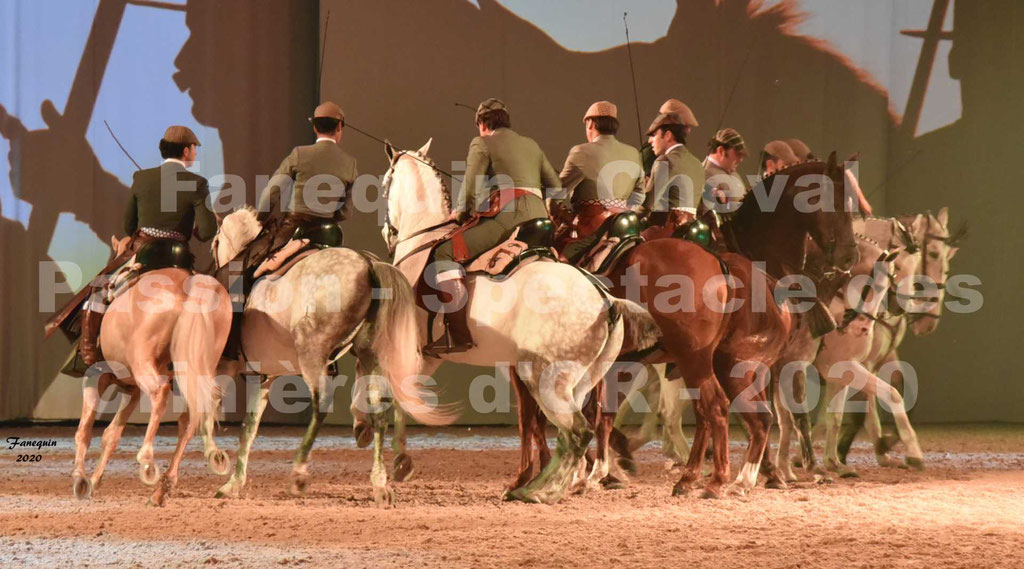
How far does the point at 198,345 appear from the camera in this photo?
620cm

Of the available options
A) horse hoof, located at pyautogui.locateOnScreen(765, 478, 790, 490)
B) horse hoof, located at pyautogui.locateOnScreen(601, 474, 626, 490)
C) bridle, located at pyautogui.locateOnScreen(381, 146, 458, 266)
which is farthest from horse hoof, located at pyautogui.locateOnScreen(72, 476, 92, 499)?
horse hoof, located at pyautogui.locateOnScreen(765, 478, 790, 490)

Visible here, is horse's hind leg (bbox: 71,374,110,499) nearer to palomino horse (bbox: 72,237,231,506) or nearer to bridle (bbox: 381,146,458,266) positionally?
palomino horse (bbox: 72,237,231,506)

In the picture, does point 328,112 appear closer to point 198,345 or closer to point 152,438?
point 198,345

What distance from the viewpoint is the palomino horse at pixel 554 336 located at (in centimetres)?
607

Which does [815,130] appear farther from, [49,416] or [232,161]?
[49,416]

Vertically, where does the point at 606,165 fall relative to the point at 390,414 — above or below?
above

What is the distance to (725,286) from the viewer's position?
6.46 m

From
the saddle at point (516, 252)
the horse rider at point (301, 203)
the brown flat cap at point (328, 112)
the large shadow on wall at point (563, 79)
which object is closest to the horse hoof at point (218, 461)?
the horse rider at point (301, 203)

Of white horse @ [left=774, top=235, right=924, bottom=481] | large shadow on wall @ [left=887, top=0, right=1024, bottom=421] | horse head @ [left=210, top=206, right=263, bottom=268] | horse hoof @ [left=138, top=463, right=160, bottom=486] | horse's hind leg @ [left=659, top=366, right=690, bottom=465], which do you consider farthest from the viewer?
large shadow on wall @ [left=887, top=0, right=1024, bottom=421]

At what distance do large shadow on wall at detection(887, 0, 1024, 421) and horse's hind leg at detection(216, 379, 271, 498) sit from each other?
7.07m

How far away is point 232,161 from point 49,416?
2792mm

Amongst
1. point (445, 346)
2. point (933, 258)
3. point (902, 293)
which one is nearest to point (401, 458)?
point (445, 346)

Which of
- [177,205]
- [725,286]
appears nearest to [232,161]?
[177,205]

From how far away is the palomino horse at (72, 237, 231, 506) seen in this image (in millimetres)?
6184
